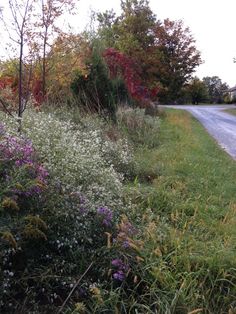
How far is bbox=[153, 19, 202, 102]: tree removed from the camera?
4622cm

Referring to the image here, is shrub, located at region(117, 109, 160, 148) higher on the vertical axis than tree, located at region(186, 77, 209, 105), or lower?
lower

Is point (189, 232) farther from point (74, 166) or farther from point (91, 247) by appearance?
point (74, 166)

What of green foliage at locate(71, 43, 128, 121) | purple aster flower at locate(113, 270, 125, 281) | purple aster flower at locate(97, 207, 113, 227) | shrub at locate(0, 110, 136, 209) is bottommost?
purple aster flower at locate(113, 270, 125, 281)

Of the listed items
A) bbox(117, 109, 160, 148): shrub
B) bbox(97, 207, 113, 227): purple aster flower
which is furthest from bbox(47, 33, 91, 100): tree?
bbox(97, 207, 113, 227): purple aster flower

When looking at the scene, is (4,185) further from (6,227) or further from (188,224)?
(188,224)

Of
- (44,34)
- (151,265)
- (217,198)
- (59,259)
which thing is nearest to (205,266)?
(151,265)

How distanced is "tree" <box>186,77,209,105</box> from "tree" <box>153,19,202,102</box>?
15.7ft

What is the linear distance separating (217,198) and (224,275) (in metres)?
2.41

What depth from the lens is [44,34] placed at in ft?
30.8

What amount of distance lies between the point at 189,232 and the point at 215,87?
79809 millimetres

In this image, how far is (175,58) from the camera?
4784 centimetres

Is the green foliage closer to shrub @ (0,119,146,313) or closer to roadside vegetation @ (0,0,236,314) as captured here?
roadside vegetation @ (0,0,236,314)

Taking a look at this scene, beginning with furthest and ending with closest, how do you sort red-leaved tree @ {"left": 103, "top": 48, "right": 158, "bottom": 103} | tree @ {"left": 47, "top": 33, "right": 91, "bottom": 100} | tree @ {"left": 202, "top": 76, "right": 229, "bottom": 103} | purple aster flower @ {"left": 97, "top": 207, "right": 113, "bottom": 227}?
tree @ {"left": 202, "top": 76, "right": 229, "bottom": 103}, red-leaved tree @ {"left": 103, "top": 48, "right": 158, "bottom": 103}, tree @ {"left": 47, "top": 33, "right": 91, "bottom": 100}, purple aster flower @ {"left": 97, "top": 207, "right": 113, "bottom": 227}

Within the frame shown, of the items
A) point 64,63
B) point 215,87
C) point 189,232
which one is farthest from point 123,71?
point 215,87
